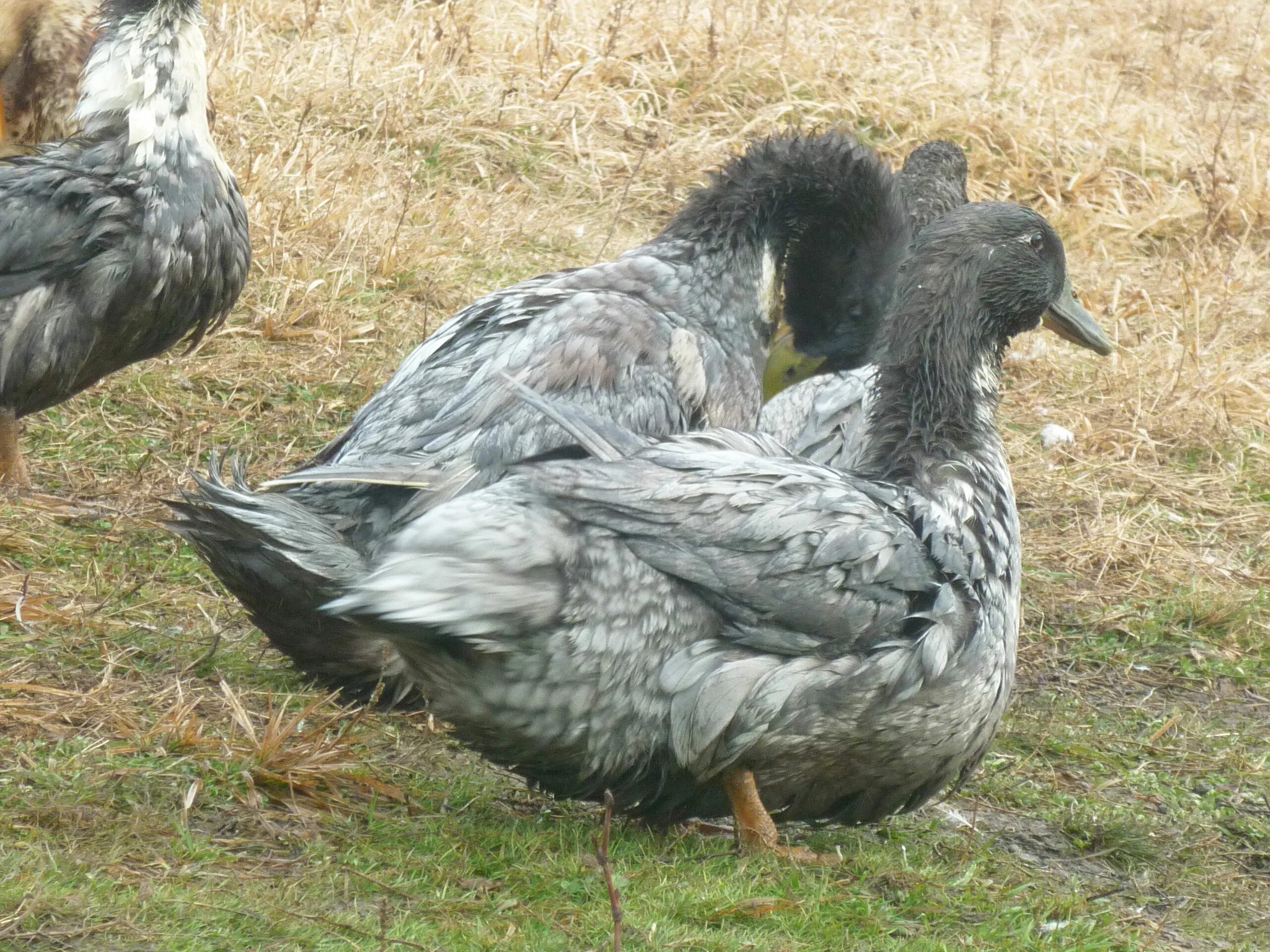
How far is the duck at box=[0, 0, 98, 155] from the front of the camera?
6848 mm

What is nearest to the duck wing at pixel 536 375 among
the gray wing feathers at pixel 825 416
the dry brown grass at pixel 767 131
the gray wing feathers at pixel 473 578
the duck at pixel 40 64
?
the gray wing feathers at pixel 825 416

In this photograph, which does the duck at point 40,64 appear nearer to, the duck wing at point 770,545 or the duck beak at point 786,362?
the duck beak at point 786,362

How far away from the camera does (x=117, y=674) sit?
4453 millimetres

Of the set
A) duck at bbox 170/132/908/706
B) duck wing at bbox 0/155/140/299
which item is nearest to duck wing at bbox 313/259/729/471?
duck at bbox 170/132/908/706

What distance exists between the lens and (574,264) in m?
8.38

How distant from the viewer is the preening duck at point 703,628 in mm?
3555

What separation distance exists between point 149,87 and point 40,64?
5.16 feet

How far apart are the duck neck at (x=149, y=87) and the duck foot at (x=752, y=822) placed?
3108 millimetres

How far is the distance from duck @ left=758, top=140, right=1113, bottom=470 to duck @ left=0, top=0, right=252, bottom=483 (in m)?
2.00

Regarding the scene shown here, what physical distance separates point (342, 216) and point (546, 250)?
118cm

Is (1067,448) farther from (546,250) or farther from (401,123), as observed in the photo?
(401,123)

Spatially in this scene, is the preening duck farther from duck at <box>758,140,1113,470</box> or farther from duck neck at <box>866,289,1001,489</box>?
duck at <box>758,140,1113,470</box>

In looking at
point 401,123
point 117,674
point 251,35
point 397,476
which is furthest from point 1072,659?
point 251,35

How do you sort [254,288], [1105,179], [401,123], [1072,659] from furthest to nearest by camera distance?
[1105,179], [401,123], [254,288], [1072,659]
